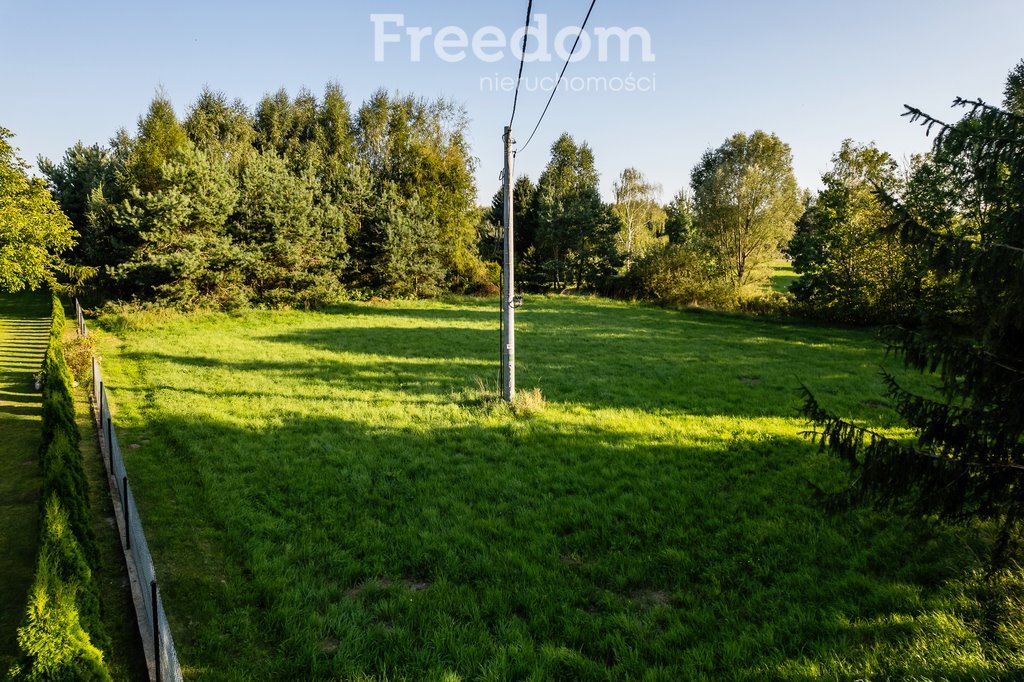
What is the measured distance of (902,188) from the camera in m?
23.3

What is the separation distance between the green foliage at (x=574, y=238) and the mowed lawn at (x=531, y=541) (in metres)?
26.3

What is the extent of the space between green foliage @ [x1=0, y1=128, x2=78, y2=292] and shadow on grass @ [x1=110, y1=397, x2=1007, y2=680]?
14270 mm

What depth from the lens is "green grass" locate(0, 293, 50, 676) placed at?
4.85 m

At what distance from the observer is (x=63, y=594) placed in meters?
3.41

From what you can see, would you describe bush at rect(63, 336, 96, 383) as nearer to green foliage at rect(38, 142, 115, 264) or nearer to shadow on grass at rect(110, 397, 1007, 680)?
shadow on grass at rect(110, 397, 1007, 680)

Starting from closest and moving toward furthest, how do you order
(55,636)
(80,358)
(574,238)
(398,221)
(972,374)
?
(55,636) → (972,374) → (80,358) → (398,221) → (574,238)

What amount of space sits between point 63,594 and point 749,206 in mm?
35534

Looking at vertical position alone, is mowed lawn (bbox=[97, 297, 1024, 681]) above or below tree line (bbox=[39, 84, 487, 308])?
below

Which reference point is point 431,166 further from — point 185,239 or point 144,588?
point 144,588

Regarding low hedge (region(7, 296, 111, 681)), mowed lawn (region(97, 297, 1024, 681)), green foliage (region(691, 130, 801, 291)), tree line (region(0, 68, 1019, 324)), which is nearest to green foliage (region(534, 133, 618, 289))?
tree line (region(0, 68, 1019, 324))

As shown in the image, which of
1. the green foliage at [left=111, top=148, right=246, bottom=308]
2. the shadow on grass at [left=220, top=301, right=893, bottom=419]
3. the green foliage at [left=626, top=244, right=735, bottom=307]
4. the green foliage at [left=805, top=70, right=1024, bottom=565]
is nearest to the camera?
the green foliage at [left=805, top=70, right=1024, bottom=565]

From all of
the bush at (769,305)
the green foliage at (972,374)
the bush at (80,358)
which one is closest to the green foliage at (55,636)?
the green foliage at (972,374)

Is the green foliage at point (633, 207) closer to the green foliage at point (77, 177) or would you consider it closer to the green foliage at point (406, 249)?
the green foliage at point (406, 249)

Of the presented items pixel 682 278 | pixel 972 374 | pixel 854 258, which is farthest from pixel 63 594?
pixel 682 278
